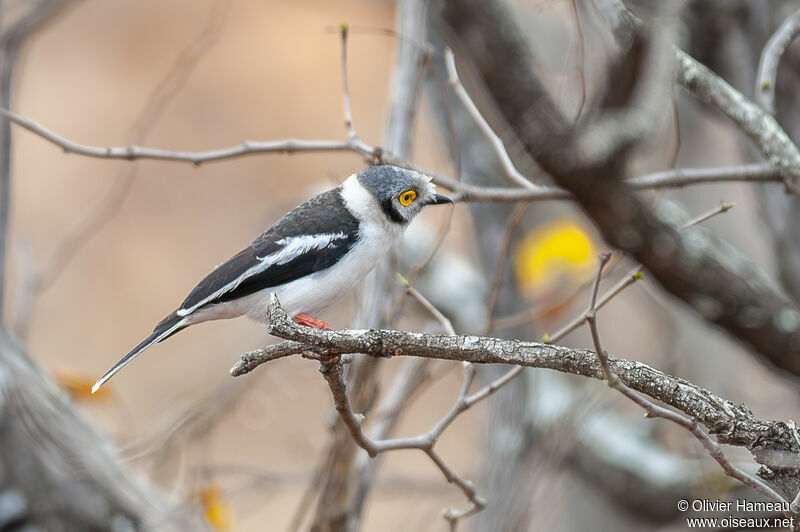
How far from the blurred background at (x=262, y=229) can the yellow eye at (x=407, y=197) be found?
59 centimetres

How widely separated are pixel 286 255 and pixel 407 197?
1.69 ft

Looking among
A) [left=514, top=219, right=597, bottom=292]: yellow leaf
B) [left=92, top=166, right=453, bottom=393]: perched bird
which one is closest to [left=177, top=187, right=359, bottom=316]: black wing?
[left=92, top=166, right=453, bottom=393]: perched bird

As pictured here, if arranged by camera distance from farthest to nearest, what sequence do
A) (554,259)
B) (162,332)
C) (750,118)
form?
(554,259)
(750,118)
(162,332)

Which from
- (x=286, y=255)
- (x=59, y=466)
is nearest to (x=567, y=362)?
(x=286, y=255)

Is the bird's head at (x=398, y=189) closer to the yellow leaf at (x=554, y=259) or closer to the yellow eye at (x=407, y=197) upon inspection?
the yellow eye at (x=407, y=197)

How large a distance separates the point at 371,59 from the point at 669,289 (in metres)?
14.6

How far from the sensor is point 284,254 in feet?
9.61

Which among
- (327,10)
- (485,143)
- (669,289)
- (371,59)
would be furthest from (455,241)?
(669,289)

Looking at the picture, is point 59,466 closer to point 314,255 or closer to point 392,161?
point 314,255

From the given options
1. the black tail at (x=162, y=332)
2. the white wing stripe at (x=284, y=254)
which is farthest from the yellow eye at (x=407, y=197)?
the black tail at (x=162, y=332)

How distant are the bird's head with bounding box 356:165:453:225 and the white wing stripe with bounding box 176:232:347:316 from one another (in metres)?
0.23

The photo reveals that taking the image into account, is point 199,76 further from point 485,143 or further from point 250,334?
point 485,143

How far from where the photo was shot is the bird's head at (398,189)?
10.3 feet

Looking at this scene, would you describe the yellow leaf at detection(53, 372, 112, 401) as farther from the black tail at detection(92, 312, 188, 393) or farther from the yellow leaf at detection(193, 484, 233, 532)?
the black tail at detection(92, 312, 188, 393)
